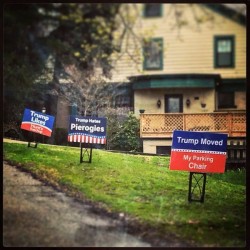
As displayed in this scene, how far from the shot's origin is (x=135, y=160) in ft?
16.7

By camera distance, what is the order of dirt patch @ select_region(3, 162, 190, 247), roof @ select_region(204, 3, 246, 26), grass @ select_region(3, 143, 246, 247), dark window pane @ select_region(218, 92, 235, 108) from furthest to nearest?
dark window pane @ select_region(218, 92, 235, 108) → roof @ select_region(204, 3, 246, 26) → grass @ select_region(3, 143, 246, 247) → dirt patch @ select_region(3, 162, 190, 247)

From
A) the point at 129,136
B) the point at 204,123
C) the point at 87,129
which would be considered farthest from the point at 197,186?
the point at 87,129

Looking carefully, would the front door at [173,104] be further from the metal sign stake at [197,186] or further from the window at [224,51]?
the metal sign stake at [197,186]

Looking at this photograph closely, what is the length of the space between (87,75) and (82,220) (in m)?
2.16

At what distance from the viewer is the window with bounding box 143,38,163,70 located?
197 inches

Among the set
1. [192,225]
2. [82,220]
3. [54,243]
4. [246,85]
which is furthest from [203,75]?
[54,243]

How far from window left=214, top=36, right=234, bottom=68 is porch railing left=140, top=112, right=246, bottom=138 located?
756 mm

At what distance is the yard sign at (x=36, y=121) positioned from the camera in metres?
5.09

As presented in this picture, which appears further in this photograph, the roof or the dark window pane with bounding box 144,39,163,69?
the dark window pane with bounding box 144,39,163,69

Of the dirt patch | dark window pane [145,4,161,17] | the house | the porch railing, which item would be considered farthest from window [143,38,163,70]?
the dirt patch

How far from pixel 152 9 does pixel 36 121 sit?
2438 mm

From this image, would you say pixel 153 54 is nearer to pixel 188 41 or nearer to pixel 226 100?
pixel 188 41

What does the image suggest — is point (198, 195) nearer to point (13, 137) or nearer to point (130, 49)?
point (130, 49)

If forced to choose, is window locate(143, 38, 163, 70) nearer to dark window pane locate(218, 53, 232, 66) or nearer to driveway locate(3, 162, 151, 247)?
dark window pane locate(218, 53, 232, 66)
